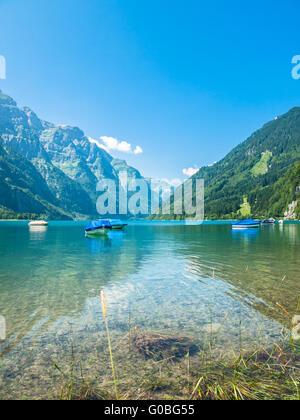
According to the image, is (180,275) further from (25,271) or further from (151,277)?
(25,271)

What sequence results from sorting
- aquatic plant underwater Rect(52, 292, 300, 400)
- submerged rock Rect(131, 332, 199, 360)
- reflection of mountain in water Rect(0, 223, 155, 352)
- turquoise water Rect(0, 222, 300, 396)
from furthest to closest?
reflection of mountain in water Rect(0, 223, 155, 352) < turquoise water Rect(0, 222, 300, 396) < submerged rock Rect(131, 332, 199, 360) < aquatic plant underwater Rect(52, 292, 300, 400)

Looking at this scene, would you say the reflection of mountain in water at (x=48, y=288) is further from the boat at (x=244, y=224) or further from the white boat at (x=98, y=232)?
the boat at (x=244, y=224)

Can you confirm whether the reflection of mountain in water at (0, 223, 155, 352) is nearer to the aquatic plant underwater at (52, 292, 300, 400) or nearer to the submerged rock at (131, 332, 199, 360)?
the submerged rock at (131, 332, 199, 360)

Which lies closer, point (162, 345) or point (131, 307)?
point (162, 345)

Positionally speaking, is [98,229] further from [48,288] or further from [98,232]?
[48,288]

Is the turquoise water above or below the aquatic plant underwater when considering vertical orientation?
below

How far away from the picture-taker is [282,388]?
521 cm

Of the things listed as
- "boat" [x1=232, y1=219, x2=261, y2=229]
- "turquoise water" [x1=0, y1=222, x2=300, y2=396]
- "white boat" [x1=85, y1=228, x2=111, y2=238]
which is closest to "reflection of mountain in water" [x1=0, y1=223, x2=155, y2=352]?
"turquoise water" [x1=0, y1=222, x2=300, y2=396]

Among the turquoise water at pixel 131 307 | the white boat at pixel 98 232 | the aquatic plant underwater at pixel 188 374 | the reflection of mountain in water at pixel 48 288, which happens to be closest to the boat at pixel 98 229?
the white boat at pixel 98 232

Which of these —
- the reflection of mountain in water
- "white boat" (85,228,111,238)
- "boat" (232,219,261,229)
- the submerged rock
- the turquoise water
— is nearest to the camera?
the submerged rock

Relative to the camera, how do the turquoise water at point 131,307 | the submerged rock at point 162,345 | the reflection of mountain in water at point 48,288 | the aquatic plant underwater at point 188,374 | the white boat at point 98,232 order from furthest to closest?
the white boat at point 98,232 → the reflection of mountain in water at point 48,288 → the turquoise water at point 131,307 → the submerged rock at point 162,345 → the aquatic plant underwater at point 188,374

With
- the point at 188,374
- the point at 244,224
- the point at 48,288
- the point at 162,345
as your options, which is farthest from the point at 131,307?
the point at 244,224
